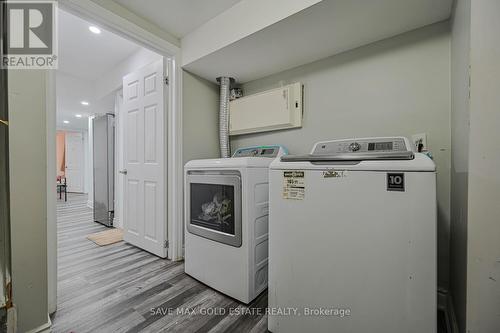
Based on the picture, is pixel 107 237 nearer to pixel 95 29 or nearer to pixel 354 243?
pixel 95 29

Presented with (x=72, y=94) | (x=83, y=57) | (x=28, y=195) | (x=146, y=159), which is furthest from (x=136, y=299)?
(x=72, y=94)

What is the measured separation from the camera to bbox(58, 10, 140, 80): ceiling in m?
2.16

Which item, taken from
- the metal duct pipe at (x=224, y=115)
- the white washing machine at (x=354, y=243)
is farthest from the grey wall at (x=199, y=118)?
the white washing machine at (x=354, y=243)

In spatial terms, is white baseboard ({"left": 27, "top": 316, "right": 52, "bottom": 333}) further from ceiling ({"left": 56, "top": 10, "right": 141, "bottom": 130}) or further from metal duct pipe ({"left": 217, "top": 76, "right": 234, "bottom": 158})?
ceiling ({"left": 56, "top": 10, "right": 141, "bottom": 130})

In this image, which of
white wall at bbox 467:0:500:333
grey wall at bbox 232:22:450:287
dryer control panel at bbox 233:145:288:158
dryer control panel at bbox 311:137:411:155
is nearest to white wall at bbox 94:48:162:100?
dryer control panel at bbox 233:145:288:158

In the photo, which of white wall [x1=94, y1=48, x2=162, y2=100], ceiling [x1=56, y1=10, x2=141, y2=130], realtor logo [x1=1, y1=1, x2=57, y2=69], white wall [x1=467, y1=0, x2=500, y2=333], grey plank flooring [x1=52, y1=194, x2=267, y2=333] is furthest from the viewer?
white wall [x1=94, y1=48, x2=162, y2=100]

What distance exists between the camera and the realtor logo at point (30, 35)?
99 centimetres

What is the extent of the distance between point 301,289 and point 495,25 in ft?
4.46

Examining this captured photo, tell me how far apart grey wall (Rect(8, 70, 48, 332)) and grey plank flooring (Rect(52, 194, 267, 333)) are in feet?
0.91

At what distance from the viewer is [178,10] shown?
1682 millimetres

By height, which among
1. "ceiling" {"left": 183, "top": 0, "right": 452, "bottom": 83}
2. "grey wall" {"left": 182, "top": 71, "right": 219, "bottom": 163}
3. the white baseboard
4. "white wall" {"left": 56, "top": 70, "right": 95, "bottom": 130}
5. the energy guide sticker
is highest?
"white wall" {"left": 56, "top": 70, "right": 95, "bottom": 130}

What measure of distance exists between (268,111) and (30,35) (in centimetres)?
168

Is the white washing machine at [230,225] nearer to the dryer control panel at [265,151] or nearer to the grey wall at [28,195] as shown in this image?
the dryer control panel at [265,151]

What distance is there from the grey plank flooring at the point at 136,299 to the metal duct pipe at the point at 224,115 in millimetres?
1281
